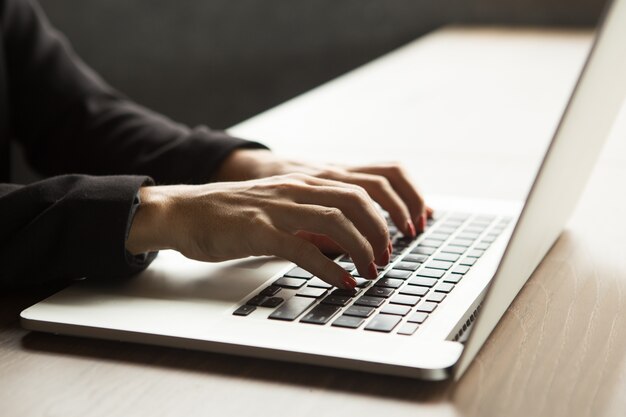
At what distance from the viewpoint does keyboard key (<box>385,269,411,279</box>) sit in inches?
28.1

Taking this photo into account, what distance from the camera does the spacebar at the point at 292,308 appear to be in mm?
623

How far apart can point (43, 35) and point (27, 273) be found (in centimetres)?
77

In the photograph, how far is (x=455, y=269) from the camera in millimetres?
741

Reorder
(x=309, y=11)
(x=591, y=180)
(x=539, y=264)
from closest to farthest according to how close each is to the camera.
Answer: (x=539, y=264), (x=591, y=180), (x=309, y=11)

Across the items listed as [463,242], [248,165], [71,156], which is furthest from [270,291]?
[71,156]

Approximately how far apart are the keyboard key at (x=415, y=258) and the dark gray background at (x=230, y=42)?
6.14 ft

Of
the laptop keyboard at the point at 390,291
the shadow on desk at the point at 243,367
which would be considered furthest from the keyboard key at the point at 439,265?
the shadow on desk at the point at 243,367

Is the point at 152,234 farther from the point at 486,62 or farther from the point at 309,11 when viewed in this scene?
the point at 309,11

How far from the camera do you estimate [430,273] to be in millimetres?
723

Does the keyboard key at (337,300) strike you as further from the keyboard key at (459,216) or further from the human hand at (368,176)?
the keyboard key at (459,216)

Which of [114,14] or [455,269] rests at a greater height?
[455,269]


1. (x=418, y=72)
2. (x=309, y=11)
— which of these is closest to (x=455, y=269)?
(x=418, y=72)

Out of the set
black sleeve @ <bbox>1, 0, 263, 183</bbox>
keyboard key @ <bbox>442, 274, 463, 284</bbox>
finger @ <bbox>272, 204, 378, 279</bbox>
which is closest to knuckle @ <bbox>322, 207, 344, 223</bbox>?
finger @ <bbox>272, 204, 378, 279</bbox>

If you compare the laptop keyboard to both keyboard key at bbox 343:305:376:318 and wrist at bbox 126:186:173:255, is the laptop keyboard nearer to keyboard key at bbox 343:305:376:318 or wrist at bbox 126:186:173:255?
keyboard key at bbox 343:305:376:318
